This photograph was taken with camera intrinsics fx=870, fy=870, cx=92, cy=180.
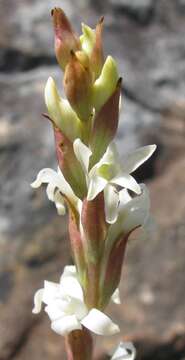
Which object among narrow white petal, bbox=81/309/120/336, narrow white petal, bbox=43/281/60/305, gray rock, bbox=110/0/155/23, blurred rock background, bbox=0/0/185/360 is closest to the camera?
narrow white petal, bbox=81/309/120/336

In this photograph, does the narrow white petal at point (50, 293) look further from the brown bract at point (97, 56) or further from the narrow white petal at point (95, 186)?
the brown bract at point (97, 56)

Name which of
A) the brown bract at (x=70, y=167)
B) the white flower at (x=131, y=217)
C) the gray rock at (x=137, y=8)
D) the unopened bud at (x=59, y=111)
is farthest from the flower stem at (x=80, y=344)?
the gray rock at (x=137, y=8)

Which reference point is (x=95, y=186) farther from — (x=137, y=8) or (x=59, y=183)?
(x=137, y=8)

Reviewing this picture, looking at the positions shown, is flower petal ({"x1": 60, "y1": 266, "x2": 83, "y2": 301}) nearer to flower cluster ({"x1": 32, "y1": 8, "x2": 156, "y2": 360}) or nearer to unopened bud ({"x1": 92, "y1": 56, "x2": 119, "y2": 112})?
flower cluster ({"x1": 32, "y1": 8, "x2": 156, "y2": 360})

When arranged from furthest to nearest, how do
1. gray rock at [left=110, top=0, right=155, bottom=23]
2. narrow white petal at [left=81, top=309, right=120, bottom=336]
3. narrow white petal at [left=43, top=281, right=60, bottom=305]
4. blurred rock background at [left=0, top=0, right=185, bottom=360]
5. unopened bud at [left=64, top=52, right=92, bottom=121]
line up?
gray rock at [left=110, top=0, right=155, bottom=23], blurred rock background at [left=0, top=0, right=185, bottom=360], narrow white petal at [left=43, top=281, right=60, bottom=305], narrow white petal at [left=81, top=309, right=120, bottom=336], unopened bud at [left=64, top=52, right=92, bottom=121]

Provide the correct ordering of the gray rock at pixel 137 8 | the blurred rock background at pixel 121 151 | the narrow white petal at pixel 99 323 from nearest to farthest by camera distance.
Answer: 1. the narrow white petal at pixel 99 323
2. the blurred rock background at pixel 121 151
3. the gray rock at pixel 137 8

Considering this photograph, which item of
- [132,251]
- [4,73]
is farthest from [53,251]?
[4,73]

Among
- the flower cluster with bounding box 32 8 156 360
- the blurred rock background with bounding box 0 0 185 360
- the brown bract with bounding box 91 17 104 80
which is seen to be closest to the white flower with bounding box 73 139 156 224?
the flower cluster with bounding box 32 8 156 360

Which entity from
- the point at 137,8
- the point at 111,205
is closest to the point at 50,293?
the point at 111,205
